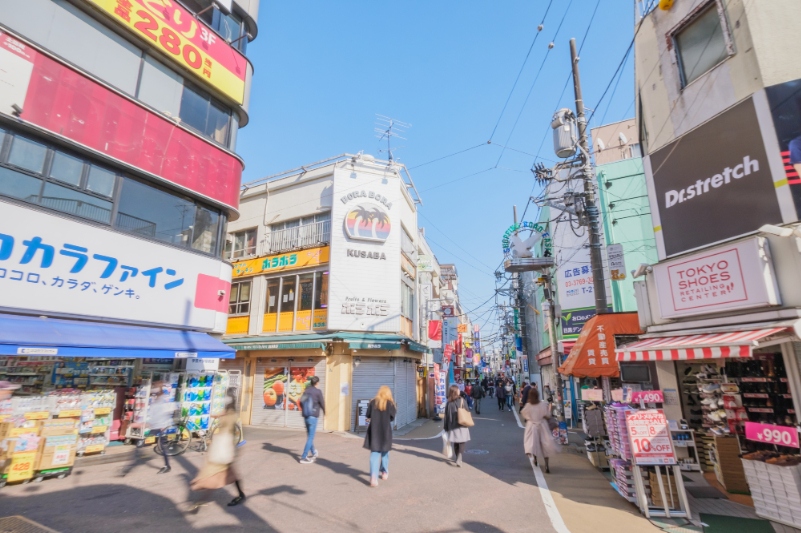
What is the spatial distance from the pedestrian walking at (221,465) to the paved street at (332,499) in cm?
38

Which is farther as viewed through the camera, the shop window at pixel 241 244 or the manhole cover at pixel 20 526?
the shop window at pixel 241 244

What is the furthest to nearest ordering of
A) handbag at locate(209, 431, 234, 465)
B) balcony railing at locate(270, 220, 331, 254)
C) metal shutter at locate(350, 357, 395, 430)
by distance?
balcony railing at locate(270, 220, 331, 254)
metal shutter at locate(350, 357, 395, 430)
handbag at locate(209, 431, 234, 465)

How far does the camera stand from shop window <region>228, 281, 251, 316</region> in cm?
1892

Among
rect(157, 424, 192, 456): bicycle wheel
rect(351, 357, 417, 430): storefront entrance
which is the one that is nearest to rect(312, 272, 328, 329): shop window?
rect(351, 357, 417, 430): storefront entrance

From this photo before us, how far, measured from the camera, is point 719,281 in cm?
713

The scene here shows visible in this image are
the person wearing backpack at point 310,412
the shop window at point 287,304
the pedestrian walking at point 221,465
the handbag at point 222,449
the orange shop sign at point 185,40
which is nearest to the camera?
the pedestrian walking at point 221,465

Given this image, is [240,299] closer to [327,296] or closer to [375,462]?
[327,296]

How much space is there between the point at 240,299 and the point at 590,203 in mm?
15846

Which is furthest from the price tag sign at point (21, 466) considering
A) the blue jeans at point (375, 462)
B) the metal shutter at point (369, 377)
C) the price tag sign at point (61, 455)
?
the metal shutter at point (369, 377)

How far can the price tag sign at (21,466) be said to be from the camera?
6.92 meters

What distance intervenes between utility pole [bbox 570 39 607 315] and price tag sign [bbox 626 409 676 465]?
4.43 m

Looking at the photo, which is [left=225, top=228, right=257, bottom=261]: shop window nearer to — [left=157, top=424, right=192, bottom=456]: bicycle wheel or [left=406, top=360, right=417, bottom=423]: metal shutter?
[left=406, top=360, right=417, bottom=423]: metal shutter

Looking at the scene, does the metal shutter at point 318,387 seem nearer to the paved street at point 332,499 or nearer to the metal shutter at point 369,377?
the metal shutter at point 369,377

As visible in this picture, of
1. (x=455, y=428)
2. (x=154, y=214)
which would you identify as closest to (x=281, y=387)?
(x=154, y=214)
